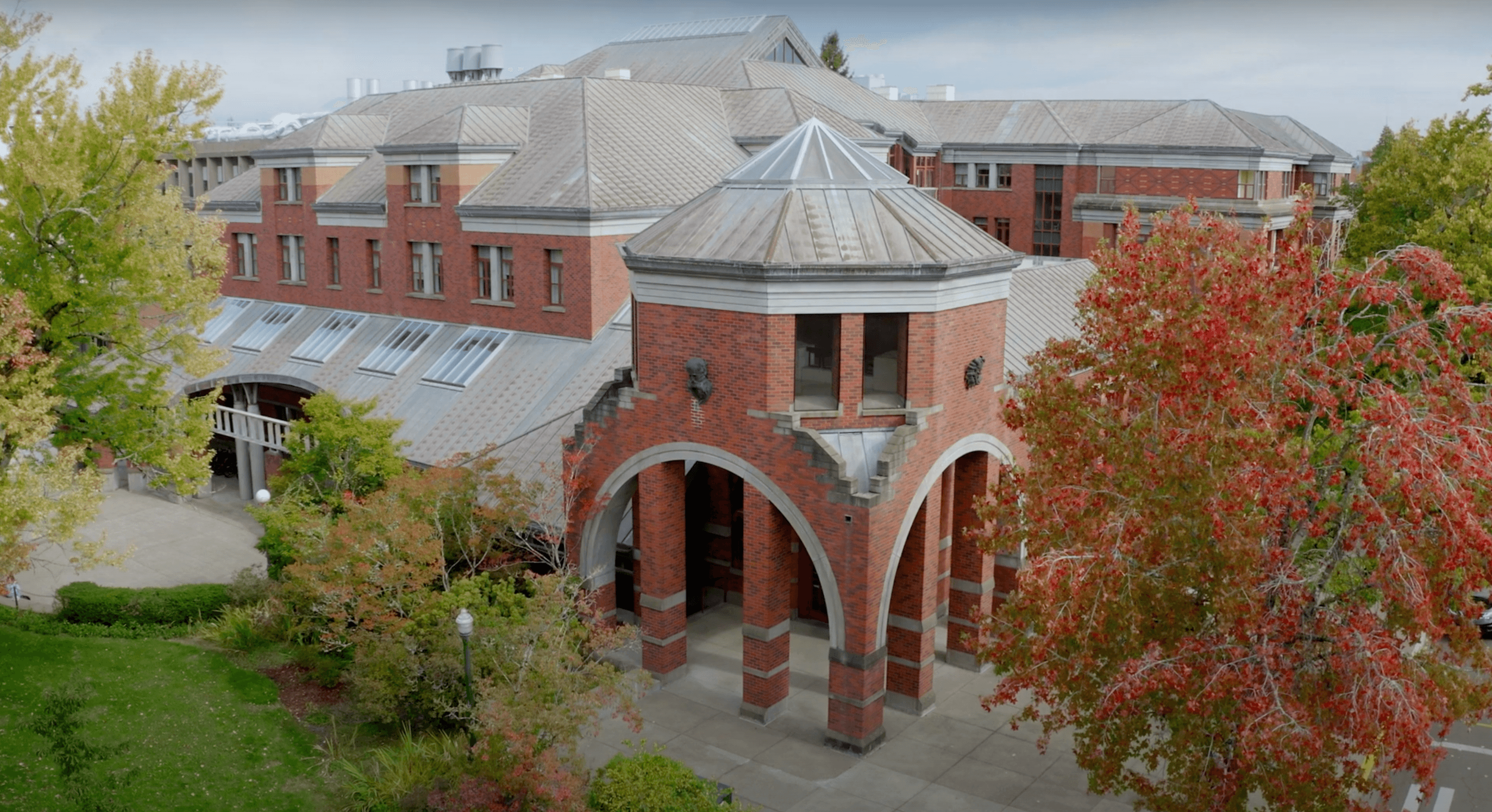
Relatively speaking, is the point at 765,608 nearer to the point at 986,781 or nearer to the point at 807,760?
the point at 807,760

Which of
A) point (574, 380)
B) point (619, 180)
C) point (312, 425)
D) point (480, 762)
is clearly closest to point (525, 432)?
point (574, 380)

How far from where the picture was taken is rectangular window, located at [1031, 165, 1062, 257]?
55.3 metres

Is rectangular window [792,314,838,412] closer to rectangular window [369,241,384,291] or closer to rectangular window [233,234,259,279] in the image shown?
rectangular window [369,241,384,291]

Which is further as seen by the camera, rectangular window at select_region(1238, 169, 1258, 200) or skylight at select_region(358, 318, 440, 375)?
rectangular window at select_region(1238, 169, 1258, 200)

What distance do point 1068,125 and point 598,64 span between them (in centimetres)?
2277

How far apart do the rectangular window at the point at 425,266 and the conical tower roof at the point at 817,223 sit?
53.6ft

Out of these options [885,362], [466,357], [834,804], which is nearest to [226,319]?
[466,357]

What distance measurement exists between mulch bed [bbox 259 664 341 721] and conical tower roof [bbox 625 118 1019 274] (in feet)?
37.1

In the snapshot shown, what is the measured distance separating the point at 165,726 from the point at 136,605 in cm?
761

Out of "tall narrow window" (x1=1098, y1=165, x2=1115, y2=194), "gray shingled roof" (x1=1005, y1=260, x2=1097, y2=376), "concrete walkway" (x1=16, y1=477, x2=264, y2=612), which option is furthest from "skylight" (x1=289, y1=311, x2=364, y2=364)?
"tall narrow window" (x1=1098, y1=165, x2=1115, y2=194)

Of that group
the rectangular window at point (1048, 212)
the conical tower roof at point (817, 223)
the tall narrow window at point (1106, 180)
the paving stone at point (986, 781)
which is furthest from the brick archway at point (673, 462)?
the rectangular window at point (1048, 212)

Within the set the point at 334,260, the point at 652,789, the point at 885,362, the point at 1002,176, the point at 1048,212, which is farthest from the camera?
the point at 1002,176

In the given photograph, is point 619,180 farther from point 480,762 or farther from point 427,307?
point 480,762

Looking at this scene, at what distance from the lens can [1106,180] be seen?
174 feet
